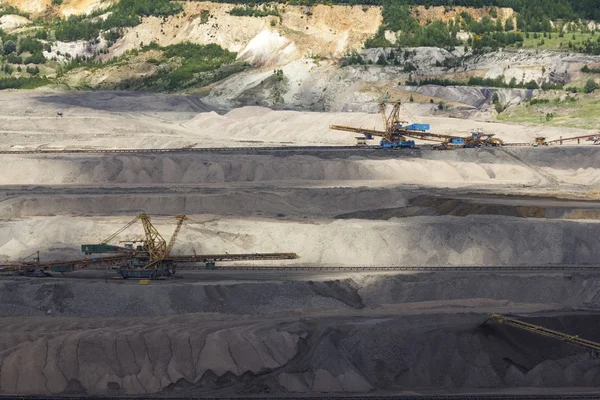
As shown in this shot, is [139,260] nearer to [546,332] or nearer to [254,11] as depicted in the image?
[546,332]

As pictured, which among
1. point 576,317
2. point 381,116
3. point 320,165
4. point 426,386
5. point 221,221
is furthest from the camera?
point 381,116

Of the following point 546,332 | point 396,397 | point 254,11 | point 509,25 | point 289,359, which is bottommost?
point 254,11

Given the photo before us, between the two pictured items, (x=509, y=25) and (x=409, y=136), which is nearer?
(x=409, y=136)

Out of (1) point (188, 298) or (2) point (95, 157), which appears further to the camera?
(2) point (95, 157)

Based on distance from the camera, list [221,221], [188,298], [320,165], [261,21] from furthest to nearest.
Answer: [261,21] → [320,165] → [221,221] → [188,298]

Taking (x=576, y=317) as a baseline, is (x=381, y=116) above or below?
below

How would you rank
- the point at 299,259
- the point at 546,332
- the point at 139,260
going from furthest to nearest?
the point at 299,259 < the point at 139,260 < the point at 546,332

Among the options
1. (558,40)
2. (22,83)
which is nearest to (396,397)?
(558,40)

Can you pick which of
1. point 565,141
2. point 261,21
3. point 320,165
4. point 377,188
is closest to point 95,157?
point 320,165

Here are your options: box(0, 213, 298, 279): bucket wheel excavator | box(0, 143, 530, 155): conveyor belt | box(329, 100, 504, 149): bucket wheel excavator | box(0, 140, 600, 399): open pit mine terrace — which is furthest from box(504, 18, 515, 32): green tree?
box(0, 213, 298, 279): bucket wheel excavator

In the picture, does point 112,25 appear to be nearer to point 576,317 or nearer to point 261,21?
point 261,21

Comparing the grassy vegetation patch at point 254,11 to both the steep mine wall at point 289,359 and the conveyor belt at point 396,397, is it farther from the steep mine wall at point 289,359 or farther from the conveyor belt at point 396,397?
the conveyor belt at point 396,397
